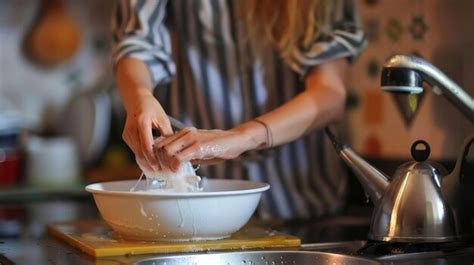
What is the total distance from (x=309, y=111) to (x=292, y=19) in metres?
0.19

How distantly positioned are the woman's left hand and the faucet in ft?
0.86

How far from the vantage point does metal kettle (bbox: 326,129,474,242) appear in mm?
1289

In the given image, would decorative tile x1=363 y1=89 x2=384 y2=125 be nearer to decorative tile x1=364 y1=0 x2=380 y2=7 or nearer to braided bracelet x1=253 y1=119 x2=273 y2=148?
decorative tile x1=364 y1=0 x2=380 y2=7

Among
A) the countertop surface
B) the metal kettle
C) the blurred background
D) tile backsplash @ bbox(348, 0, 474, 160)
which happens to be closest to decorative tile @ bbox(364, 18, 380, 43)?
tile backsplash @ bbox(348, 0, 474, 160)

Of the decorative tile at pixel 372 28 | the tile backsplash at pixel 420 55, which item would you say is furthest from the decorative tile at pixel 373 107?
the decorative tile at pixel 372 28

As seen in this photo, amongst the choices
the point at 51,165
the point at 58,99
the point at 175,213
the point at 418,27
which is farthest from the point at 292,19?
the point at 58,99

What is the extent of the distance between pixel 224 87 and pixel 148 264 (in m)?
0.61

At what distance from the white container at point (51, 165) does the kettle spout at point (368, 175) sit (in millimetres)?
1499

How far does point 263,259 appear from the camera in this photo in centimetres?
129

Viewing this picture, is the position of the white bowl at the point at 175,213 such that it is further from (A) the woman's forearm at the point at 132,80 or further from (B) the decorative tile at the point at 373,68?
(B) the decorative tile at the point at 373,68

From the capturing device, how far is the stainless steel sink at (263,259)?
1.24m

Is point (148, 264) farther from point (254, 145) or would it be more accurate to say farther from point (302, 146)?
point (302, 146)

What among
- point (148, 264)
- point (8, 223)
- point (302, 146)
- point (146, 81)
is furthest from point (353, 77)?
point (148, 264)

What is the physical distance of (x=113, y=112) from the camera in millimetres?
2959
